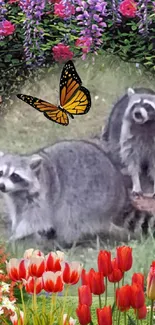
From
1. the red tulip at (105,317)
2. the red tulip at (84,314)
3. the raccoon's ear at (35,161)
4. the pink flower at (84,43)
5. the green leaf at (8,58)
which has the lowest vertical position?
the raccoon's ear at (35,161)

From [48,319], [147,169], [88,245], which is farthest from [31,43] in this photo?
[48,319]

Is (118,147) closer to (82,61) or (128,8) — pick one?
(82,61)

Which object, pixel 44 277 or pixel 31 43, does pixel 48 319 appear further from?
pixel 31 43

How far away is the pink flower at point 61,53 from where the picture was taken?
3946mm

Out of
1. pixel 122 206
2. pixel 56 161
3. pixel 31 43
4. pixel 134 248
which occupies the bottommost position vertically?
pixel 134 248

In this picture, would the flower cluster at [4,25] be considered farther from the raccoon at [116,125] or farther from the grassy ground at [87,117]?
the raccoon at [116,125]

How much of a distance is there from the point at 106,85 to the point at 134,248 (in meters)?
1.07

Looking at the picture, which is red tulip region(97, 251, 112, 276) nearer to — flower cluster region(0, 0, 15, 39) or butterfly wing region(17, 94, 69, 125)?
butterfly wing region(17, 94, 69, 125)

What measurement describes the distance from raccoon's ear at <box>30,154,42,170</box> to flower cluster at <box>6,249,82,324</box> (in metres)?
2.17

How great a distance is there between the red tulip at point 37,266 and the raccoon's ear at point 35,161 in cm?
218

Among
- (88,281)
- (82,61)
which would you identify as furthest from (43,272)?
(82,61)

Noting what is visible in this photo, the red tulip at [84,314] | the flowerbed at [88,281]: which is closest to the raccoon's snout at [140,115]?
the flowerbed at [88,281]

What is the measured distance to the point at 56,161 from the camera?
13.0 ft

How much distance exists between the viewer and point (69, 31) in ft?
13.1
